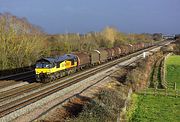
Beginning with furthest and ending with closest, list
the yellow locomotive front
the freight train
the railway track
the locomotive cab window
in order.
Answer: the locomotive cab window, the freight train, the yellow locomotive front, the railway track

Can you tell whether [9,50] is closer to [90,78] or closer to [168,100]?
[90,78]

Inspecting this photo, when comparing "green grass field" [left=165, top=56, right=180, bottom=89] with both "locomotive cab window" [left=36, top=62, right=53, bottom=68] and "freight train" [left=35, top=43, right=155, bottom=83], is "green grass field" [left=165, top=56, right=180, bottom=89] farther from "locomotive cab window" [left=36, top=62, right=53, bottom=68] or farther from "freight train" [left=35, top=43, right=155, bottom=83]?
"locomotive cab window" [left=36, top=62, right=53, bottom=68]

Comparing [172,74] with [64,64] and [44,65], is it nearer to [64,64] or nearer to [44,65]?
[64,64]

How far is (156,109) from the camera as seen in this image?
85.3 feet

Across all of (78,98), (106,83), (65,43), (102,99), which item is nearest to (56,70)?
(106,83)

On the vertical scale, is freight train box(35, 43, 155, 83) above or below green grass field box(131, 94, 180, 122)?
above

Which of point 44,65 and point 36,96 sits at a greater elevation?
point 44,65

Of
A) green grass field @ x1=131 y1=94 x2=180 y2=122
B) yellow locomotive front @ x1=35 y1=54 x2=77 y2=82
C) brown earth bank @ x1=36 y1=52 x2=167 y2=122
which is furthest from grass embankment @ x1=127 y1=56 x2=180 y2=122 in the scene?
yellow locomotive front @ x1=35 y1=54 x2=77 y2=82

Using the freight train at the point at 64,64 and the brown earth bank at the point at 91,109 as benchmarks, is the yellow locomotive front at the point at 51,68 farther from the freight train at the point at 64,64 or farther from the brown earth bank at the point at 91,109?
the brown earth bank at the point at 91,109

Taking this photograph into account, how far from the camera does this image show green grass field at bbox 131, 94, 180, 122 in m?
22.7

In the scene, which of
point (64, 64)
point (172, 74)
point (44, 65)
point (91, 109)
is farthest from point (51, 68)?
point (172, 74)

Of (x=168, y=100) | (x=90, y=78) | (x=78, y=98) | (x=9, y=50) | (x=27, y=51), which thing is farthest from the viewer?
(x=27, y=51)

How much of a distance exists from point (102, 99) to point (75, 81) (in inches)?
507

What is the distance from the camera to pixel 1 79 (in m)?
39.1
